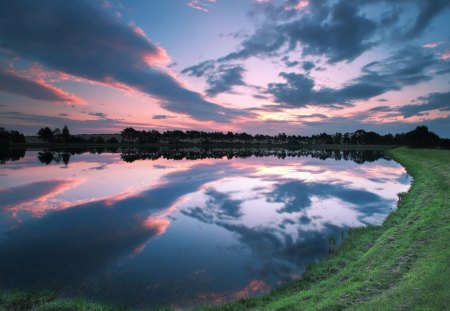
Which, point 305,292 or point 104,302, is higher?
point 305,292

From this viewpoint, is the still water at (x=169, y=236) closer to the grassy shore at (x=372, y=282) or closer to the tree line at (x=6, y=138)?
the grassy shore at (x=372, y=282)

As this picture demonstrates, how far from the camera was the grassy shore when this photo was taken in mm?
9227

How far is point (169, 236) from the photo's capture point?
2067cm

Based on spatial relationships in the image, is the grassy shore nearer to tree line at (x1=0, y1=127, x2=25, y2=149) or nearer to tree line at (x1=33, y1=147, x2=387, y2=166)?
tree line at (x1=33, y1=147, x2=387, y2=166)

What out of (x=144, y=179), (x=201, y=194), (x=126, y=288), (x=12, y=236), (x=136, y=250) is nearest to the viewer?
(x=126, y=288)

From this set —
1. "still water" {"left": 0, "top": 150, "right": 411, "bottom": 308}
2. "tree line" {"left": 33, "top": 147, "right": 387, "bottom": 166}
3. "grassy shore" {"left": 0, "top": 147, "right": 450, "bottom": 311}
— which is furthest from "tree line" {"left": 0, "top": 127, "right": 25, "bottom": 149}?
"grassy shore" {"left": 0, "top": 147, "right": 450, "bottom": 311}

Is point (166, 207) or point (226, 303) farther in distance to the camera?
point (166, 207)

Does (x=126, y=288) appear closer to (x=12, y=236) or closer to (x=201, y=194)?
(x=12, y=236)

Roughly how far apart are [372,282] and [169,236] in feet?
44.7

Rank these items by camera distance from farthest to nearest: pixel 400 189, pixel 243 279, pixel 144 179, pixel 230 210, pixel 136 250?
pixel 144 179
pixel 400 189
pixel 230 210
pixel 136 250
pixel 243 279

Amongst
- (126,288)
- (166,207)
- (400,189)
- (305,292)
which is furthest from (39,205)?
(400,189)

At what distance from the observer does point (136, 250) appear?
1792cm

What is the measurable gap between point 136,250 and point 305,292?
1070 centimetres

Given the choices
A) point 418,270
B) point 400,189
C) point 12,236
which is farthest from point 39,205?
point 400,189
